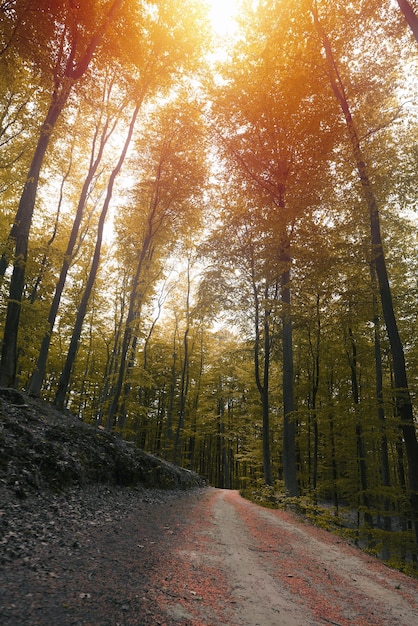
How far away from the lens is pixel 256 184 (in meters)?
13.2

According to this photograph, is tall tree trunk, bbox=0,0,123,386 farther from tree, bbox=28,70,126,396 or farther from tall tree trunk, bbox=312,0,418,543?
tall tree trunk, bbox=312,0,418,543

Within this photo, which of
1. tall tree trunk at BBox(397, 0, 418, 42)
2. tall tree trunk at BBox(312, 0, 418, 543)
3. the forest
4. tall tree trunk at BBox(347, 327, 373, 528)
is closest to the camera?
tall tree trunk at BBox(397, 0, 418, 42)

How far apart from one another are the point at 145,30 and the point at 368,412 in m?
15.5

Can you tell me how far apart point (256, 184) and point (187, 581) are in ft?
42.5

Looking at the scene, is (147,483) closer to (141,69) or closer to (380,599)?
(380,599)

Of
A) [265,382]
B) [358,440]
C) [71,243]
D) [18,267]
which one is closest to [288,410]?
[265,382]

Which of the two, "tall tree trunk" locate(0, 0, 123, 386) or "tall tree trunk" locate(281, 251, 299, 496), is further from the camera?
"tall tree trunk" locate(281, 251, 299, 496)

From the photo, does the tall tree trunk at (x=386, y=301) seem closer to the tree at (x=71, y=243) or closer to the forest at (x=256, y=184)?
the forest at (x=256, y=184)

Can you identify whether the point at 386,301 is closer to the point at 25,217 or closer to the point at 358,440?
the point at 358,440

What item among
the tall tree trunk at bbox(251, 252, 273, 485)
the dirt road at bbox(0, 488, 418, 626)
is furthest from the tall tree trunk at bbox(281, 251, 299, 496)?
the dirt road at bbox(0, 488, 418, 626)

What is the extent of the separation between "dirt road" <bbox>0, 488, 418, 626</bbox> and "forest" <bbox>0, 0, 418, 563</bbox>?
11.8 feet

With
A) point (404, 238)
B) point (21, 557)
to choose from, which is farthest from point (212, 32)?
point (21, 557)

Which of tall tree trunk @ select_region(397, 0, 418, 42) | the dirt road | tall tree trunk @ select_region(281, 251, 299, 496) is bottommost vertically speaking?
the dirt road

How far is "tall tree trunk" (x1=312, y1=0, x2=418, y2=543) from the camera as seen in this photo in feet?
24.2
